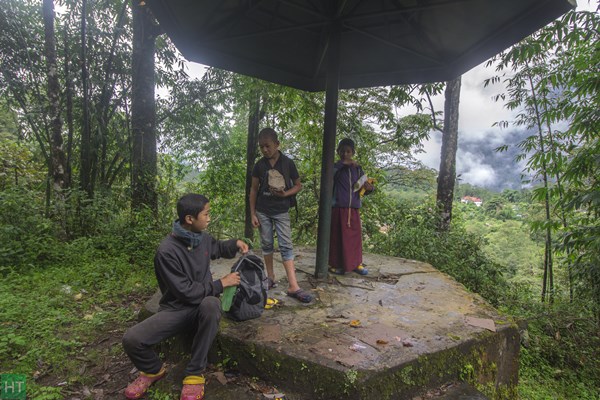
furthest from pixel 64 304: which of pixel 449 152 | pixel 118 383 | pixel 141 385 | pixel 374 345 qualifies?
pixel 449 152

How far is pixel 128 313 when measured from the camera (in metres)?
3.62

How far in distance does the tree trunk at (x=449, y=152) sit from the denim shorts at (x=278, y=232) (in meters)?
5.01

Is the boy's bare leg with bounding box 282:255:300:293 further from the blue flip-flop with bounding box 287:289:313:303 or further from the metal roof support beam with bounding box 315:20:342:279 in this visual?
the metal roof support beam with bounding box 315:20:342:279

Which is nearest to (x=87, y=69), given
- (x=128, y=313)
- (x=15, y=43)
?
(x=15, y=43)

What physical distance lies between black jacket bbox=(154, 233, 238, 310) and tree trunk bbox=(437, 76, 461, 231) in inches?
240

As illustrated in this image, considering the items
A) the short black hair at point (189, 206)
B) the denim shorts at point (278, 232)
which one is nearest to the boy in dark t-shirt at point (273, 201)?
the denim shorts at point (278, 232)

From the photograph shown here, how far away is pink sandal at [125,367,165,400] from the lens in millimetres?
Answer: 2213

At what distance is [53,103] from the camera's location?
5.36 m

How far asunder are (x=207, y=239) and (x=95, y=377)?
140 cm

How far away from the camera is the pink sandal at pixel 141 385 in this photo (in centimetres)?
221

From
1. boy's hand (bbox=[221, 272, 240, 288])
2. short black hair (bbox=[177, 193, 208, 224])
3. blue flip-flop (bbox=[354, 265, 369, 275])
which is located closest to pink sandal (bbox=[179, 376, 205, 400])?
boy's hand (bbox=[221, 272, 240, 288])

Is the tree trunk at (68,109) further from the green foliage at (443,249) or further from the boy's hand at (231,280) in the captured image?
the green foliage at (443,249)

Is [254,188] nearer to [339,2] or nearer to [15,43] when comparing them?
[339,2]

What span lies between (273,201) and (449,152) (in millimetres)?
5532
